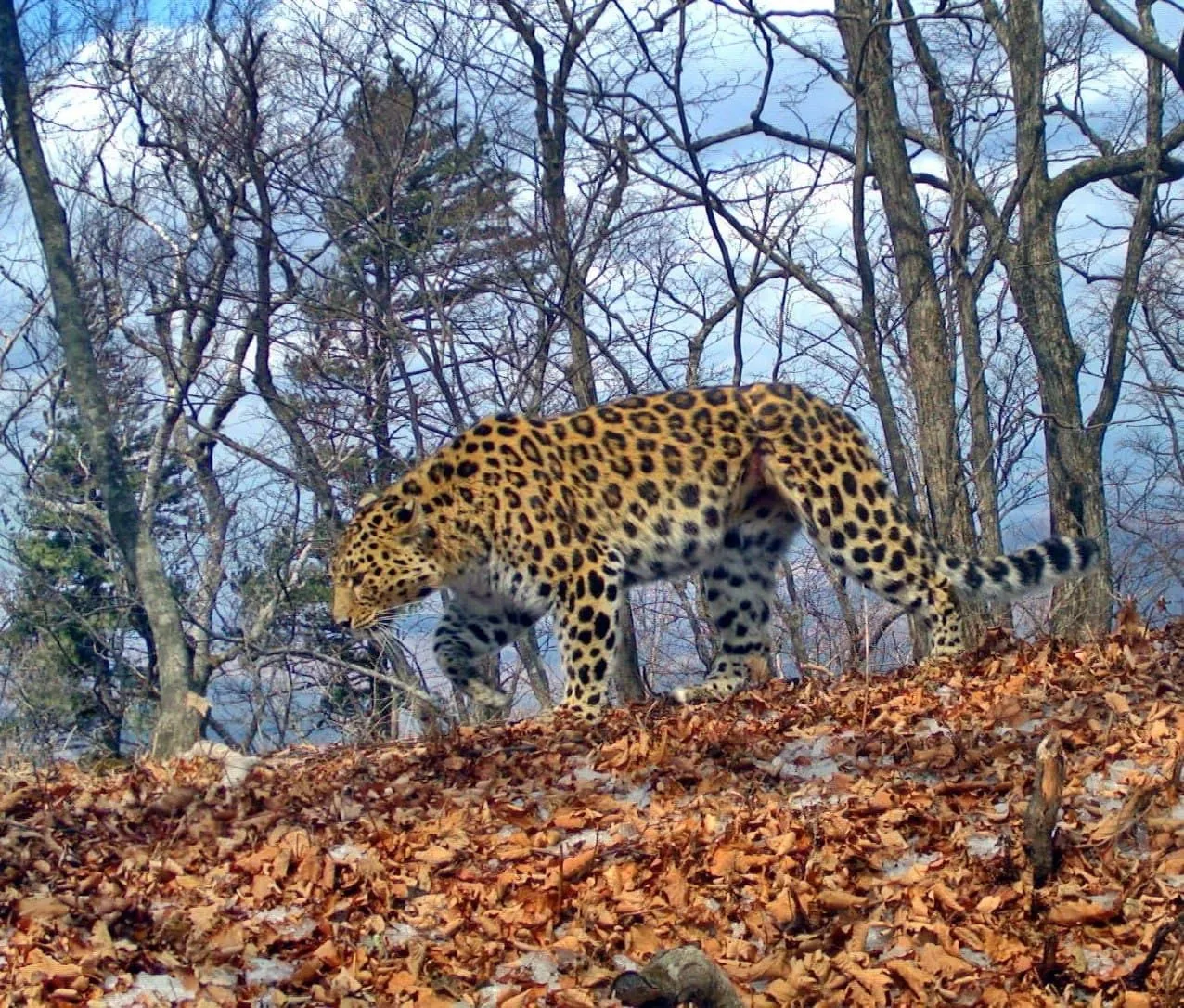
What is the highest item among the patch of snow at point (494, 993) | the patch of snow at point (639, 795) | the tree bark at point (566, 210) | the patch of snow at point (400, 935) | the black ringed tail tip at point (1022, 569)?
the tree bark at point (566, 210)

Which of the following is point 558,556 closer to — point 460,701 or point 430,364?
point 460,701

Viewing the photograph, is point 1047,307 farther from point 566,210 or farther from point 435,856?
point 435,856

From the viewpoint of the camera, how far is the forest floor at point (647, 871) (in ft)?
16.6

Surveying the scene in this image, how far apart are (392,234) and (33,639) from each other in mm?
16913

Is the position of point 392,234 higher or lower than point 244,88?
lower

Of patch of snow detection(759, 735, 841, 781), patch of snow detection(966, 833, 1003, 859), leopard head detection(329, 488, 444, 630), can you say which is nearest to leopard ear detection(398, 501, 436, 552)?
leopard head detection(329, 488, 444, 630)

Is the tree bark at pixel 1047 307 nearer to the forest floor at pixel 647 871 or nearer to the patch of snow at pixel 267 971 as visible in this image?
the forest floor at pixel 647 871

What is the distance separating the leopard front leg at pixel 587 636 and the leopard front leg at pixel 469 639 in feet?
3.55

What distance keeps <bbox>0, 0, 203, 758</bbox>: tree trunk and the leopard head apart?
7.22 feet

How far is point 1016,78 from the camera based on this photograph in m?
15.4

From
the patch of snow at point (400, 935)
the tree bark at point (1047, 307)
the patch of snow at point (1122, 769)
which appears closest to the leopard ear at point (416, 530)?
the patch of snow at point (400, 935)

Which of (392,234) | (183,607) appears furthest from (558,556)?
(183,607)

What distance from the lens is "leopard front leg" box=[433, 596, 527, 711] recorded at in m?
10.3

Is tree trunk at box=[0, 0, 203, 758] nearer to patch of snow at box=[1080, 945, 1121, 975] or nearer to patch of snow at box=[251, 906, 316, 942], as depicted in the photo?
patch of snow at box=[251, 906, 316, 942]
